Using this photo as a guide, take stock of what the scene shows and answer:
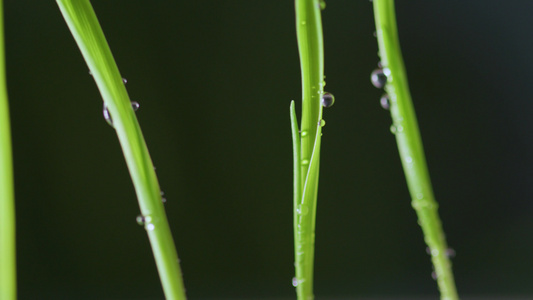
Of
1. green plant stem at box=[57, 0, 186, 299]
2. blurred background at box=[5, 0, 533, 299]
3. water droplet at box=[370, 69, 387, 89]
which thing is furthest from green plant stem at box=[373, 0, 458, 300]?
blurred background at box=[5, 0, 533, 299]

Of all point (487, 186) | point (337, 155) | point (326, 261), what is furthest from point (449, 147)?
point (326, 261)

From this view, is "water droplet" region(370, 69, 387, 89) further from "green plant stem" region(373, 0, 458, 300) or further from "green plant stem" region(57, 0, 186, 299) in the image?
"green plant stem" region(57, 0, 186, 299)

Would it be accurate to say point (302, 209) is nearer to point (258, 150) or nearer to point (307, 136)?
point (307, 136)

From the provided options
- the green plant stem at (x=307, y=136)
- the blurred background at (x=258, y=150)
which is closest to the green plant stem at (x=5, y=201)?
the green plant stem at (x=307, y=136)

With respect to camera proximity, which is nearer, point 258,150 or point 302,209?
point 302,209

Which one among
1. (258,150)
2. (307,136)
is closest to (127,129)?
(307,136)

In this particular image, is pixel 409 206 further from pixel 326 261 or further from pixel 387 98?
pixel 387 98
